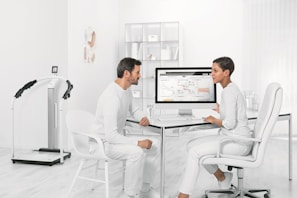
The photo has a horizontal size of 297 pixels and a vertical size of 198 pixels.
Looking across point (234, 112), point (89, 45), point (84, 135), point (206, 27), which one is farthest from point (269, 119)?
point (206, 27)

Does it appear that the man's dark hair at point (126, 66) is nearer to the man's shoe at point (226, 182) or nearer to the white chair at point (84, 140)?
the white chair at point (84, 140)

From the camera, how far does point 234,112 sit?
10.1 feet

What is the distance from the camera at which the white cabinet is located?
740 centimetres

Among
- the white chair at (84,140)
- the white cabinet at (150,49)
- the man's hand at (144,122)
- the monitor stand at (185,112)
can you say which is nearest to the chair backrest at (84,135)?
the white chair at (84,140)

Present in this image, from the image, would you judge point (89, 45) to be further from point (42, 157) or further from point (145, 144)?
point (145, 144)

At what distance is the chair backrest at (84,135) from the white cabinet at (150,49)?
4.04 m

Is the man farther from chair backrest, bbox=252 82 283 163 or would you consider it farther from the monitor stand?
chair backrest, bbox=252 82 283 163

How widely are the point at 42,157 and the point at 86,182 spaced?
1.26m

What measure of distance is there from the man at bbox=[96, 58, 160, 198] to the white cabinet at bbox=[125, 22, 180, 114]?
4.06 m

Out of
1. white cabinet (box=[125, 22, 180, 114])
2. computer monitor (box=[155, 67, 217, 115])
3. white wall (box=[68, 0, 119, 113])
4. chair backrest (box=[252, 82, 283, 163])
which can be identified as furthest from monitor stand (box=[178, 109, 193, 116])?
white cabinet (box=[125, 22, 180, 114])

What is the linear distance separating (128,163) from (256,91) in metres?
4.82

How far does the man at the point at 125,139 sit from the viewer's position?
3.06 meters

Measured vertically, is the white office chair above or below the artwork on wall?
below

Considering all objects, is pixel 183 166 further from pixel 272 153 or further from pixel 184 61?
pixel 184 61
